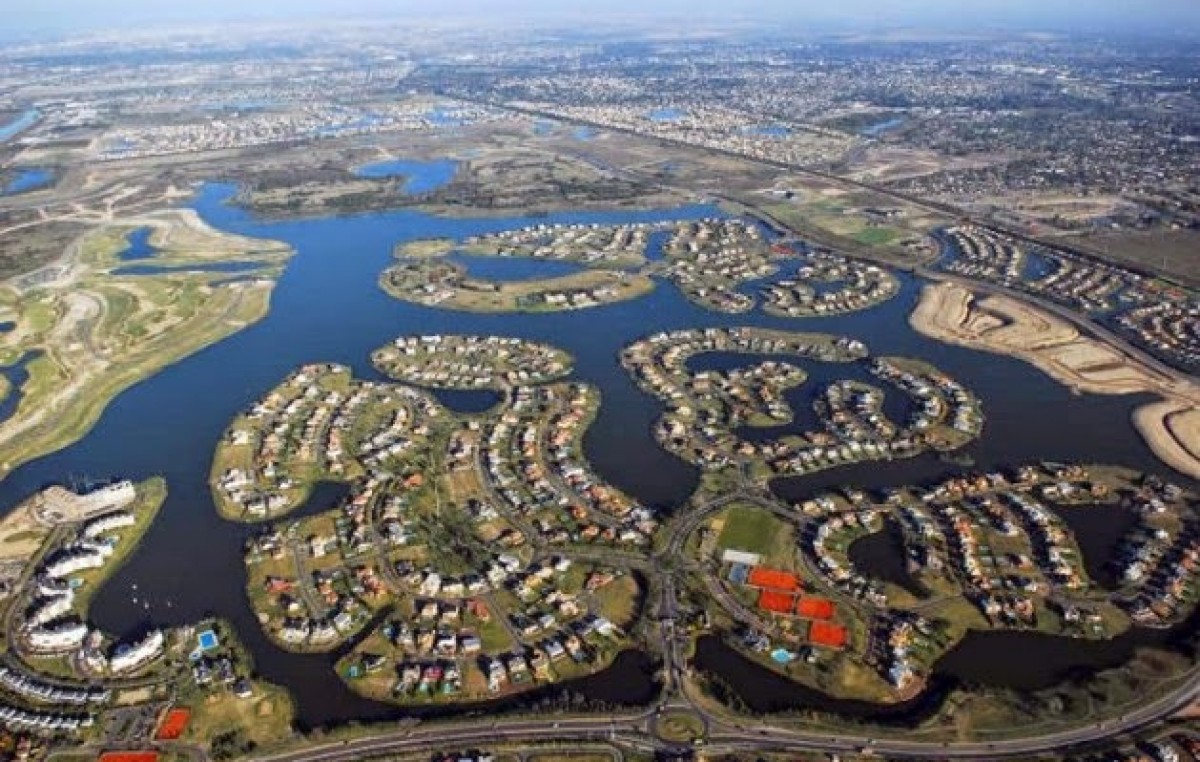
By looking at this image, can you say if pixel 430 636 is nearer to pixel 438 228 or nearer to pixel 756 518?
pixel 756 518

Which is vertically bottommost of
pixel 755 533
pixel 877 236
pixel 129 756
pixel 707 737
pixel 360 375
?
pixel 877 236

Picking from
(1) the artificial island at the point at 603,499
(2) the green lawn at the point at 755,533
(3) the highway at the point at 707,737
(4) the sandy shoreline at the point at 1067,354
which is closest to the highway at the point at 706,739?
(3) the highway at the point at 707,737

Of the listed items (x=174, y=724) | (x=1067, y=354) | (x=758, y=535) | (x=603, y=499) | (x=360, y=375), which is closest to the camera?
(x=174, y=724)

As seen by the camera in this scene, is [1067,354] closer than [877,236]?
Yes

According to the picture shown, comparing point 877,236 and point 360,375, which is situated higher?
point 360,375

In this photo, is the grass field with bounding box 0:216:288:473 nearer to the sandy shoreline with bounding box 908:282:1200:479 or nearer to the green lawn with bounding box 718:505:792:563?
the green lawn with bounding box 718:505:792:563

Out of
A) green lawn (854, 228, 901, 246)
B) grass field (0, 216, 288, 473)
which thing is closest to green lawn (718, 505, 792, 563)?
grass field (0, 216, 288, 473)

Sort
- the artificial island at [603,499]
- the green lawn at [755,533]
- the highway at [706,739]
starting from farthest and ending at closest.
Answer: the green lawn at [755,533], the artificial island at [603,499], the highway at [706,739]

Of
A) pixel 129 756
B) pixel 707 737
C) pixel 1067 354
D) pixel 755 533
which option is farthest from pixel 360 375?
pixel 1067 354

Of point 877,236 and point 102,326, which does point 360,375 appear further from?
point 877,236

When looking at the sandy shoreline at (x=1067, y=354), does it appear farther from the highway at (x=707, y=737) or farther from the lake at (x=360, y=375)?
the highway at (x=707, y=737)
